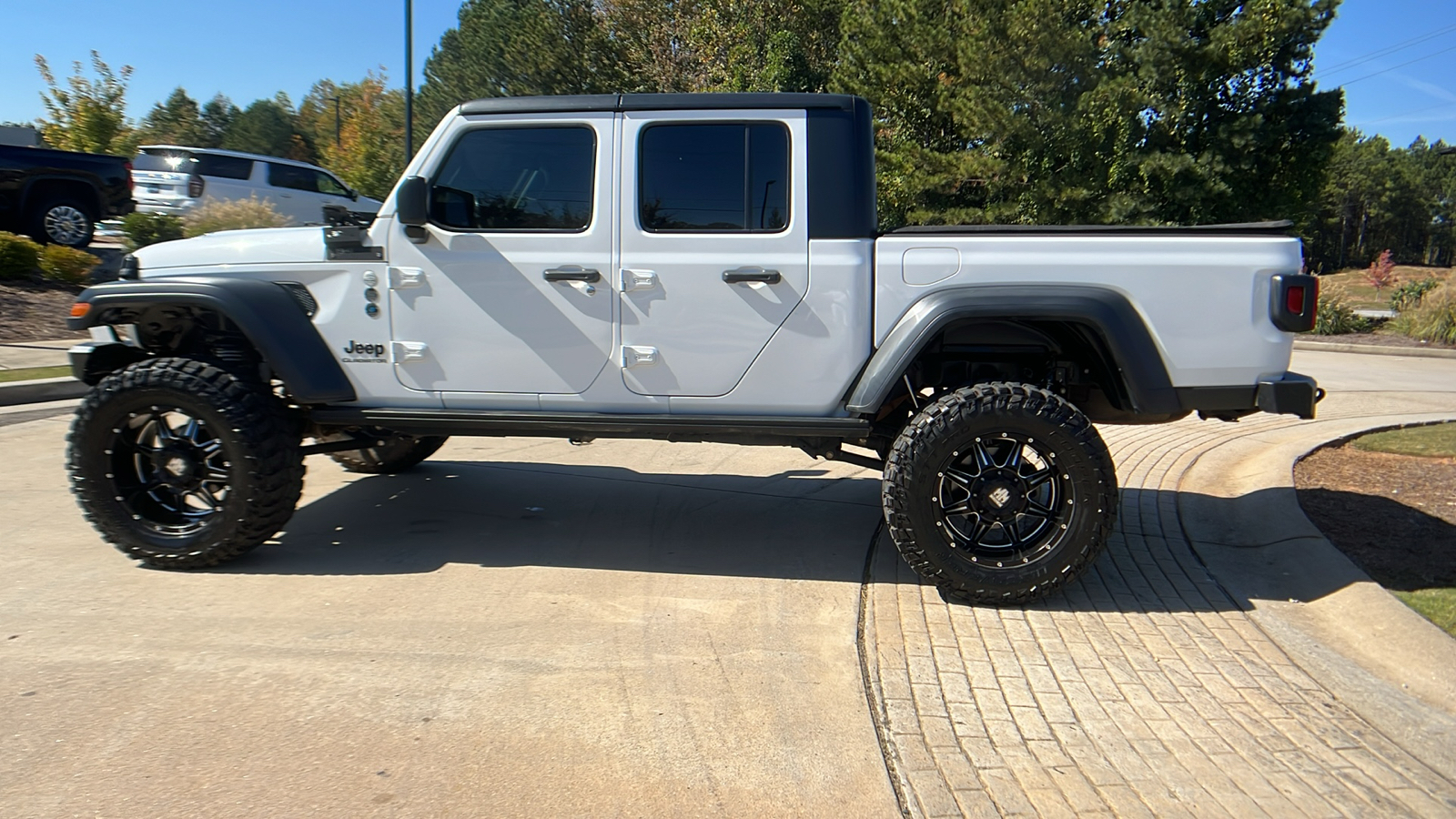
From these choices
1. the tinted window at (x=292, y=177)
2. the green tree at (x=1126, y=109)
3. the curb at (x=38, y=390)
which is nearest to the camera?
the curb at (x=38, y=390)

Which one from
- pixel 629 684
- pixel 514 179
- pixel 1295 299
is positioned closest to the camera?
pixel 629 684

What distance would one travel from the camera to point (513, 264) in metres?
4.28

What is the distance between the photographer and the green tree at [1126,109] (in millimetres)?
18172

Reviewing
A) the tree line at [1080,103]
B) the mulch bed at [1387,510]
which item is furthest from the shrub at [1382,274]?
the mulch bed at [1387,510]

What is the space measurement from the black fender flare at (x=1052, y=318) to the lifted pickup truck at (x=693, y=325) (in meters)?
0.01

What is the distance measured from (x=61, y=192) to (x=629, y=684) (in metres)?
14.4

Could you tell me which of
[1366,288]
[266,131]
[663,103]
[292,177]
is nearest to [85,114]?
[292,177]

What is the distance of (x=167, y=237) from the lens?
12789 millimetres

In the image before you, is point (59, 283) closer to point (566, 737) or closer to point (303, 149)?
point (566, 737)

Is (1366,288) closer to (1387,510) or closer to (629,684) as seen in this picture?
(1387,510)

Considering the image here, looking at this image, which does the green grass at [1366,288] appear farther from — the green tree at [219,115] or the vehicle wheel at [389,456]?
the green tree at [219,115]

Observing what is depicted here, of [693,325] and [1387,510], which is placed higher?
[693,325]

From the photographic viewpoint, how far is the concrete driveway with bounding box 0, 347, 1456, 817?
9.11ft

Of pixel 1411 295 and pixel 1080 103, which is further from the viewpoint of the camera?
pixel 1411 295
